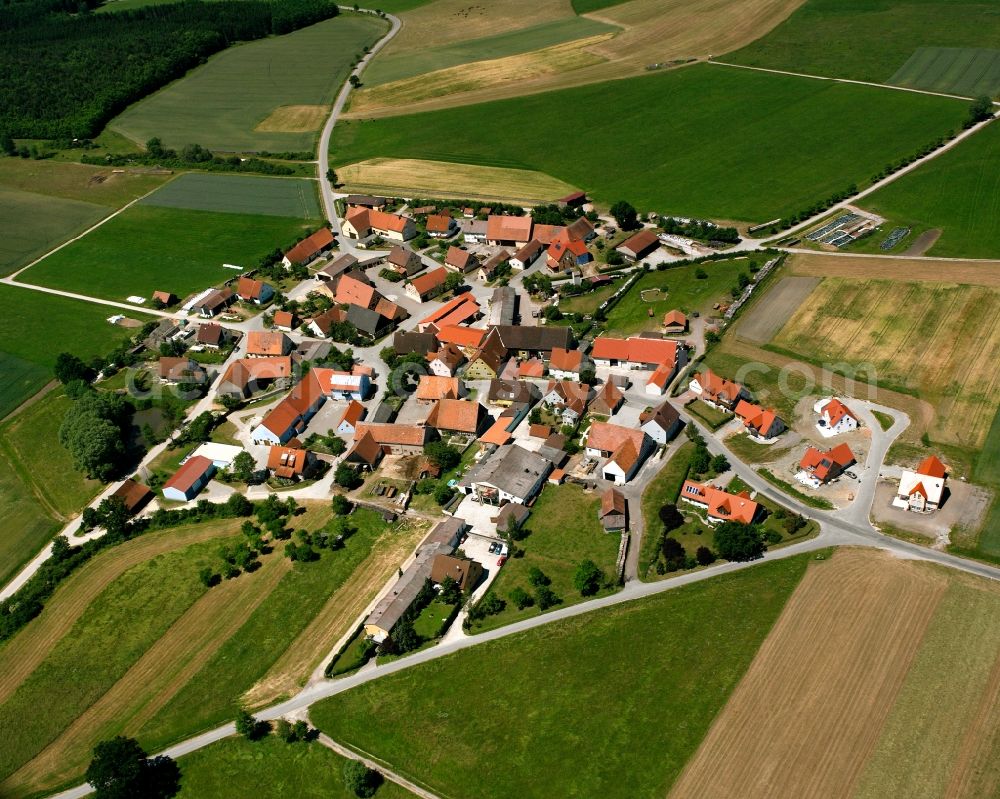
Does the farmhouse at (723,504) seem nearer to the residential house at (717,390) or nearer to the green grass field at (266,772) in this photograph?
the residential house at (717,390)

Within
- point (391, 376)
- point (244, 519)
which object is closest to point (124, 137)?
point (391, 376)

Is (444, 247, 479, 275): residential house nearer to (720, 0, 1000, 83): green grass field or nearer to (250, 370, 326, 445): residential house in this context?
(250, 370, 326, 445): residential house

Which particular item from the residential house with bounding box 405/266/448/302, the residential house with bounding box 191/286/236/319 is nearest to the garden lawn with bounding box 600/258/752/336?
the residential house with bounding box 405/266/448/302

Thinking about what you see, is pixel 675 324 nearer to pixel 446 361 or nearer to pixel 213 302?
pixel 446 361

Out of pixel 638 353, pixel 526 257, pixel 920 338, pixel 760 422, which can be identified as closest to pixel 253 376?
pixel 526 257

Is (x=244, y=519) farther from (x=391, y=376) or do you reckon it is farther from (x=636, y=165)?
(x=636, y=165)

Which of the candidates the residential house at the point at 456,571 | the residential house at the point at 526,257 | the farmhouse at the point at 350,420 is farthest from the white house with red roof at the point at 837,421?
the residential house at the point at 526,257
